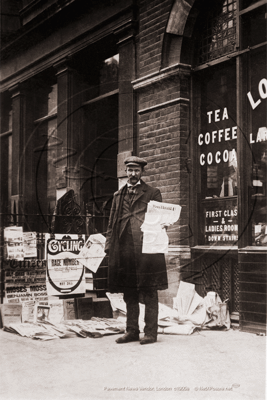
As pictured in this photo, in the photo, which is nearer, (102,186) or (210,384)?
(210,384)

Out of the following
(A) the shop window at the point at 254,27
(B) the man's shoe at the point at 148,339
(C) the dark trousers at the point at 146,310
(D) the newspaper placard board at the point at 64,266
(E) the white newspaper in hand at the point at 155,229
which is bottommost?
(B) the man's shoe at the point at 148,339

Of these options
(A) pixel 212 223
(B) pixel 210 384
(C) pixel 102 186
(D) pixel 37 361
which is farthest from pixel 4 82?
(B) pixel 210 384

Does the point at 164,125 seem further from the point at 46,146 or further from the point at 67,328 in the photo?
the point at 46,146

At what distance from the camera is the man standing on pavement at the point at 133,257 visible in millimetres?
5746

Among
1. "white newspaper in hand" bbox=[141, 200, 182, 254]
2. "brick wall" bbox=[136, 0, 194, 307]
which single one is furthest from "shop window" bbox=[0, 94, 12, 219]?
"white newspaper in hand" bbox=[141, 200, 182, 254]

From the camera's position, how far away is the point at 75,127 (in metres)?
10.1

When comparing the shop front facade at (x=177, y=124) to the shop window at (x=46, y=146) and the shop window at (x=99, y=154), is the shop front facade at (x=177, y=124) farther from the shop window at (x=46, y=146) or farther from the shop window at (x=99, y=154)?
the shop window at (x=46, y=146)

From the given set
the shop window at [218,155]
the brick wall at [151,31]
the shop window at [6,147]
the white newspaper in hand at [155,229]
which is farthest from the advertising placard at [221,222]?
the shop window at [6,147]

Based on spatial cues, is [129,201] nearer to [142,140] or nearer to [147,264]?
[147,264]

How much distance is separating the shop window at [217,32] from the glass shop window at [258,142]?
64cm

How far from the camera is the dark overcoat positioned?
5.75m

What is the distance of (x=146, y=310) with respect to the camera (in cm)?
573

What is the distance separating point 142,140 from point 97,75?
266cm

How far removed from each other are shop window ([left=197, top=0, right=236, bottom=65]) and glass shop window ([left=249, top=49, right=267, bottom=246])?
25.0 inches
